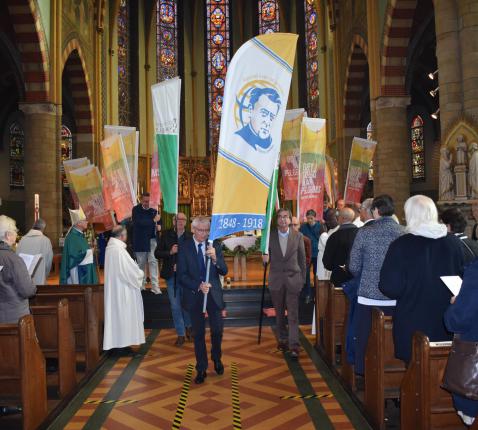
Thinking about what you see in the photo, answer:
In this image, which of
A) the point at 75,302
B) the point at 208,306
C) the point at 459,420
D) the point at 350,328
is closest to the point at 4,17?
the point at 75,302

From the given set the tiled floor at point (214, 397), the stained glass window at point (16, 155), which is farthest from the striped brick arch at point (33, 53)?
the tiled floor at point (214, 397)

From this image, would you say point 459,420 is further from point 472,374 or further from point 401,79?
point 401,79

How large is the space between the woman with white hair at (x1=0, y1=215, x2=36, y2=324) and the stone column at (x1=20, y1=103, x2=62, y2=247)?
10259 mm

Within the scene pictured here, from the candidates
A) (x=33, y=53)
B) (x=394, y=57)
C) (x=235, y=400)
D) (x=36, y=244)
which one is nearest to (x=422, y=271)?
(x=235, y=400)

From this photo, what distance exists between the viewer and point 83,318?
19.9 ft

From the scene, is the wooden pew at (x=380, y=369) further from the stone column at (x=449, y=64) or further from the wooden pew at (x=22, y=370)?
the stone column at (x=449, y=64)

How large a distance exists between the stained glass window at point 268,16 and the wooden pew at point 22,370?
24.3 m

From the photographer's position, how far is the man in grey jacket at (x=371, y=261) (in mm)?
4266

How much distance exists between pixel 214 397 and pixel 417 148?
2118cm

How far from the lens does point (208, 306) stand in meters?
5.39

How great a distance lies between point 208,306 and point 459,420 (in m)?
2.71

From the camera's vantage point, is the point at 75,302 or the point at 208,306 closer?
the point at 208,306

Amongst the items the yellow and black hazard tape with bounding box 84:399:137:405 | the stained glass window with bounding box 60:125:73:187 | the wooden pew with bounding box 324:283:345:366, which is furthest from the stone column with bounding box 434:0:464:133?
the stained glass window with bounding box 60:125:73:187

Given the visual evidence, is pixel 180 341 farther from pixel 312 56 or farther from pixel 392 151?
pixel 312 56
